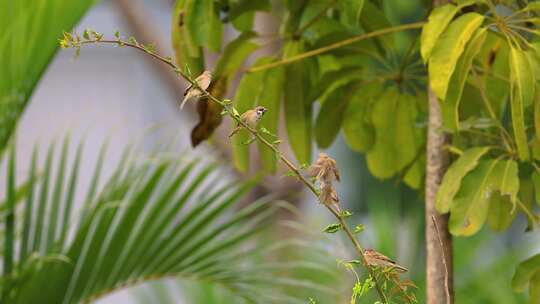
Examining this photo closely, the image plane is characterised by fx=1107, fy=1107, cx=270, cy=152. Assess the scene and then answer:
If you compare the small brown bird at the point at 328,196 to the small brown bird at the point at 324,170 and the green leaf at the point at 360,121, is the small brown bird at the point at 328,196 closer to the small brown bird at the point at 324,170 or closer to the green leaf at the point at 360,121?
the small brown bird at the point at 324,170

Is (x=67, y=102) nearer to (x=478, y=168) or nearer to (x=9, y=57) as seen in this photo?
(x=9, y=57)

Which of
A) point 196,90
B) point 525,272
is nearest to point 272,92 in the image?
point 525,272

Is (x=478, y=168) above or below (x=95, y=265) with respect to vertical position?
above

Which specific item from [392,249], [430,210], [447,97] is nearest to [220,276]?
[430,210]

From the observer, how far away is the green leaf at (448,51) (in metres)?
1.18

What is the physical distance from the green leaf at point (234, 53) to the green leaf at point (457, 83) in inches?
13.2

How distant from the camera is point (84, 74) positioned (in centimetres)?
584

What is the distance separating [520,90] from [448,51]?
0.09 metres

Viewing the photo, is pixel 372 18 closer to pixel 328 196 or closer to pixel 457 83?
pixel 457 83

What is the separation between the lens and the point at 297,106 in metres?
1.50

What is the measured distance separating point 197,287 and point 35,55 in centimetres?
107

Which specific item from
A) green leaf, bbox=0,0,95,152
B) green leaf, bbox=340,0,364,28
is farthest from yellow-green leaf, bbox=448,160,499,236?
green leaf, bbox=0,0,95,152

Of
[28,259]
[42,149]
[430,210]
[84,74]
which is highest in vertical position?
[84,74]

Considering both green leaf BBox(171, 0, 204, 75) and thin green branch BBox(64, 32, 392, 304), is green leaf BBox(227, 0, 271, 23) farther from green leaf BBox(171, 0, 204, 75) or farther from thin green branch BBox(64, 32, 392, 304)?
thin green branch BBox(64, 32, 392, 304)
